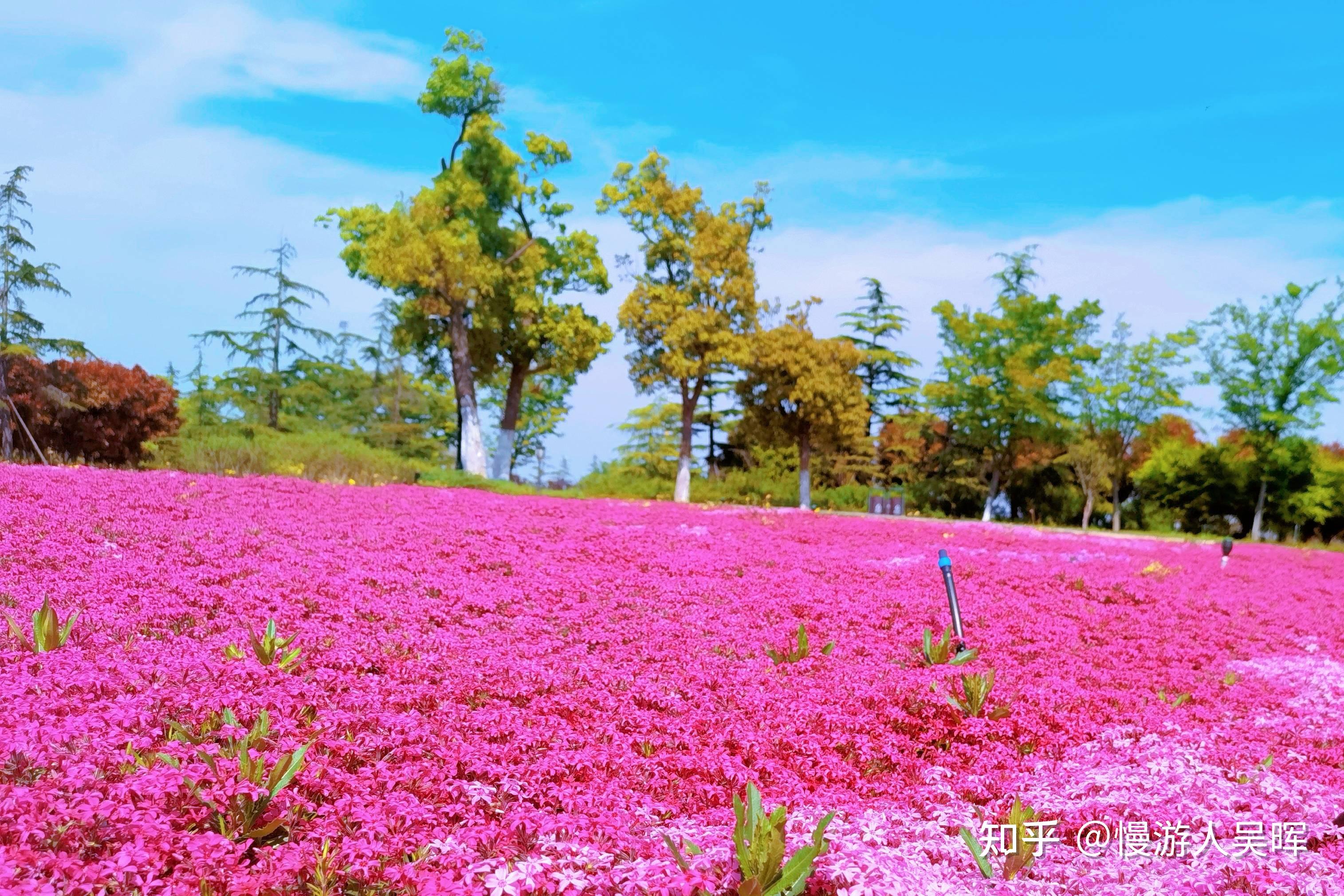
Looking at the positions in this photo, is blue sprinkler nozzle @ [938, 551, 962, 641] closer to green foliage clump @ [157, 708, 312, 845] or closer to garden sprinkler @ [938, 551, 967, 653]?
garden sprinkler @ [938, 551, 967, 653]

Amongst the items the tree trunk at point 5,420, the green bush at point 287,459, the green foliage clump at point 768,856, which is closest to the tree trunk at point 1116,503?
the green bush at point 287,459

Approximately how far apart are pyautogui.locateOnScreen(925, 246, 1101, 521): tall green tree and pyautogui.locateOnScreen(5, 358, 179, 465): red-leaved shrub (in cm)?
2758

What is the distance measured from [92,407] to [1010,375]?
101 ft

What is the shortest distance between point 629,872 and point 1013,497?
43.1 m

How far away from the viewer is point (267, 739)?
443 cm

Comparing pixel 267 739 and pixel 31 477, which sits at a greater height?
pixel 31 477

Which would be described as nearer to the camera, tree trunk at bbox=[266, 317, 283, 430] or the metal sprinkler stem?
the metal sprinkler stem

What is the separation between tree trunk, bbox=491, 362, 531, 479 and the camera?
3291 centimetres

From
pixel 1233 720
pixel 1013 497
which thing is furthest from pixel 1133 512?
pixel 1233 720

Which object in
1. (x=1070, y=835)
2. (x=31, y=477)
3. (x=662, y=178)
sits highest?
(x=662, y=178)

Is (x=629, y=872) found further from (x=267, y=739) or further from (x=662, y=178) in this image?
(x=662, y=178)

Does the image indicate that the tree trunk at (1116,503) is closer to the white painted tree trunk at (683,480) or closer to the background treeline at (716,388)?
the background treeline at (716,388)

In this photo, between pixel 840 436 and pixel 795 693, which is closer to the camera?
pixel 795 693

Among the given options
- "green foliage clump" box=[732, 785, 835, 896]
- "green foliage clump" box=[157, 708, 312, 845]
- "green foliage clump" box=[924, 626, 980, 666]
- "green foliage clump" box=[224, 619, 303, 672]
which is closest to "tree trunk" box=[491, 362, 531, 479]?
"green foliage clump" box=[924, 626, 980, 666]
